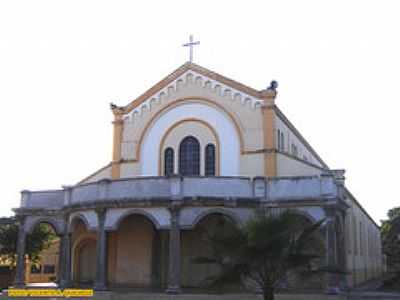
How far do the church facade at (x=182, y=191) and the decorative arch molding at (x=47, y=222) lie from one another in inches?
2.1

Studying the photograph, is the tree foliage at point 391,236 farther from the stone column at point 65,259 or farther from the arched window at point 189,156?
the stone column at point 65,259

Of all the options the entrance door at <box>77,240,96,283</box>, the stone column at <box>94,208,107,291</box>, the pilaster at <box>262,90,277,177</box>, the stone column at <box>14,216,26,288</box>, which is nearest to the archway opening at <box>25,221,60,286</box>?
the entrance door at <box>77,240,96,283</box>

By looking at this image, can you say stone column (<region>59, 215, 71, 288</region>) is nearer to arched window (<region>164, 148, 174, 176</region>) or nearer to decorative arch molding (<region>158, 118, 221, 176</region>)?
decorative arch molding (<region>158, 118, 221, 176</region>)

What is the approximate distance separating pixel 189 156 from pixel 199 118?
2255 mm

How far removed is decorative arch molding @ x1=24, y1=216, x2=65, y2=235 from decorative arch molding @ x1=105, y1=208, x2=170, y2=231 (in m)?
5.03

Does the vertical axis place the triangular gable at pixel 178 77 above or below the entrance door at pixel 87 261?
above

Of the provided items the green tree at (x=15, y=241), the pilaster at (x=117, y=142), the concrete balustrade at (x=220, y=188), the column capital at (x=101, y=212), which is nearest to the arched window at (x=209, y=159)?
the pilaster at (x=117, y=142)

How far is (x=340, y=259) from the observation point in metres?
23.8

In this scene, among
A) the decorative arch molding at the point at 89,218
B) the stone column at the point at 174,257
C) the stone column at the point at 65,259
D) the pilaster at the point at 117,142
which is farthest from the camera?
the pilaster at the point at 117,142

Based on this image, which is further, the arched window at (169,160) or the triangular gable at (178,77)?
the arched window at (169,160)

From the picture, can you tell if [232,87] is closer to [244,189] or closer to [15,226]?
[244,189]

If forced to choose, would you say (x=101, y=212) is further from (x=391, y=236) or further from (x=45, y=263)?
(x=391, y=236)

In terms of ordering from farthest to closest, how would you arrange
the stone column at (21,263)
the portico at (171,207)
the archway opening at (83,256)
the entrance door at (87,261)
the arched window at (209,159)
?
the entrance door at (87,261) < the archway opening at (83,256) < the arched window at (209,159) < the stone column at (21,263) < the portico at (171,207)

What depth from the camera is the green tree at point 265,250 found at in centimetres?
1617
